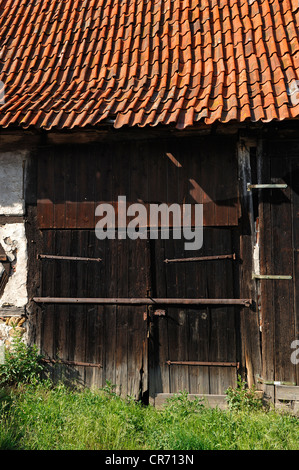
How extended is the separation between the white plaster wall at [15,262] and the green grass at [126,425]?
108cm

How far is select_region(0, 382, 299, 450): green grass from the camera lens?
322 centimetres

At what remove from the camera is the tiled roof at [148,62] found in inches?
161

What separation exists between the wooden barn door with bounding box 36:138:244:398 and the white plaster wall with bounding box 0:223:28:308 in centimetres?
24

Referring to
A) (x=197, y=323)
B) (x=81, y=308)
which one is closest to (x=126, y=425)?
(x=197, y=323)

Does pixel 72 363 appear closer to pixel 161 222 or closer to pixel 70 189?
pixel 161 222

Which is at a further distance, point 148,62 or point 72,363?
point 148,62

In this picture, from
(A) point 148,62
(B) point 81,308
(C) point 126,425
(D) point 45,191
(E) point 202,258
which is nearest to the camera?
(C) point 126,425

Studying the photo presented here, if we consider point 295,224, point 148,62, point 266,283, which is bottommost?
point 266,283

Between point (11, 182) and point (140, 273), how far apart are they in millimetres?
2066

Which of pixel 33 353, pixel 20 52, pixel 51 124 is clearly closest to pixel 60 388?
pixel 33 353

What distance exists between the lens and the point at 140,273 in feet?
14.7

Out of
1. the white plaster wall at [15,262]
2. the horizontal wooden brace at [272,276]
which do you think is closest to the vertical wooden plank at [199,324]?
the horizontal wooden brace at [272,276]

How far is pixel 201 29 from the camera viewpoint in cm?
515
